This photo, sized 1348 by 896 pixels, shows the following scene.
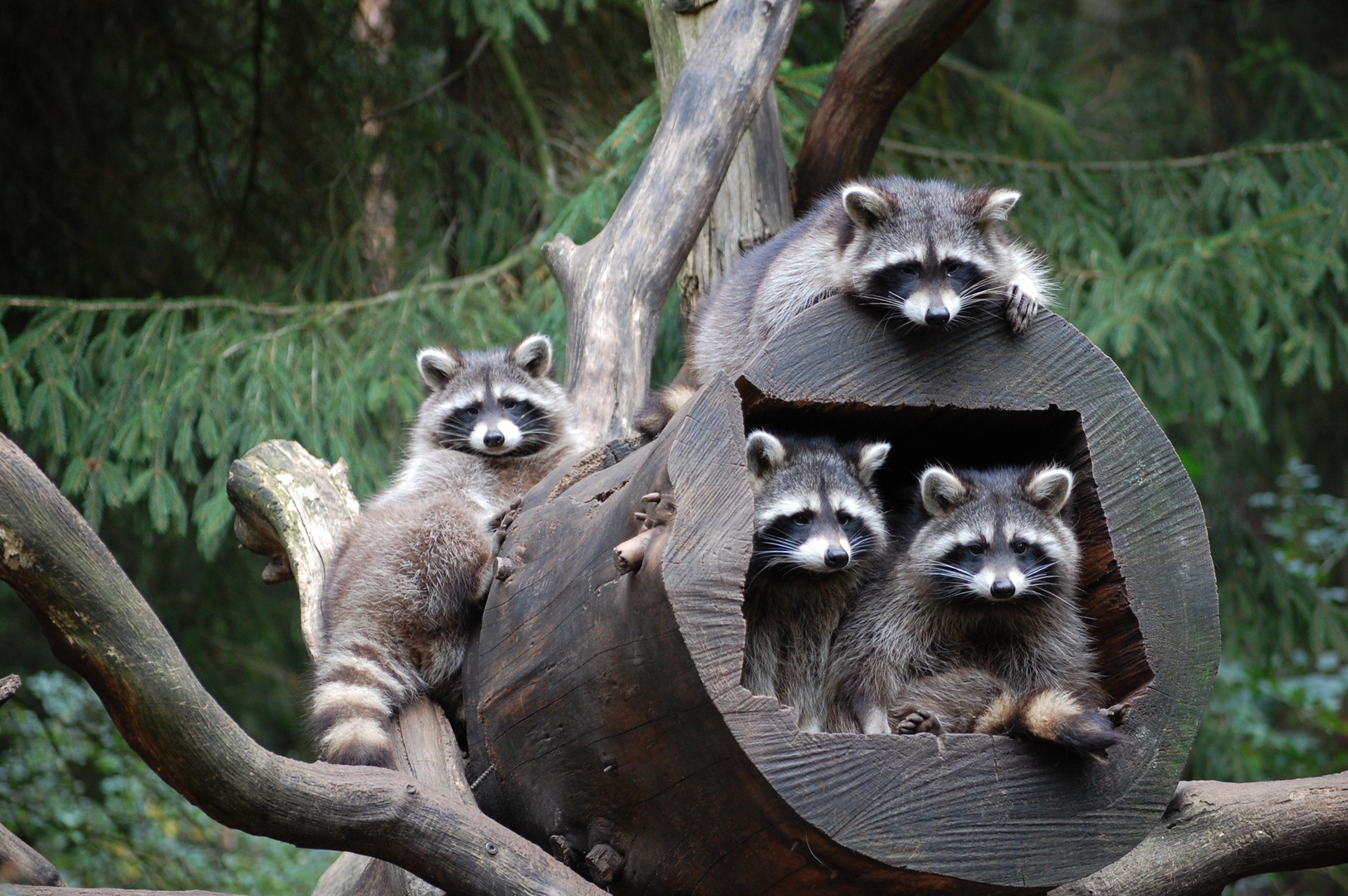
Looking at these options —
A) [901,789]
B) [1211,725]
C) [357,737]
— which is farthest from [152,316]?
[1211,725]

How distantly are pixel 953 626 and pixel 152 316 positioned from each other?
3841mm

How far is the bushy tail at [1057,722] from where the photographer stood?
1956 millimetres

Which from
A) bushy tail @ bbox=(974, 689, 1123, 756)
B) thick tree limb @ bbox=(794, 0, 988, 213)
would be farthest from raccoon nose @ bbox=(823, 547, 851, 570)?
thick tree limb @ bbox=(794, 0, 988, 213)

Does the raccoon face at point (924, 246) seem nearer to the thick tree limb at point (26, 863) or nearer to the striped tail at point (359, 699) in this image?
the striped tail at point (359, 699)

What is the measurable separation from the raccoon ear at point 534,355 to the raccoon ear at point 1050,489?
7.36ft

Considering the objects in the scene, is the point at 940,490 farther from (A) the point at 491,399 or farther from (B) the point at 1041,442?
(A) the point at 491,399

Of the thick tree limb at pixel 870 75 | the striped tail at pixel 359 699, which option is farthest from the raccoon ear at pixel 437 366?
the striped tail at pixel 359 699

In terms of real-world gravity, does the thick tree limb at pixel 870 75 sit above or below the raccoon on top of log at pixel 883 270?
above

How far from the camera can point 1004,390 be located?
7.70 feet

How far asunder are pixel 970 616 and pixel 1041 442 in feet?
1.48

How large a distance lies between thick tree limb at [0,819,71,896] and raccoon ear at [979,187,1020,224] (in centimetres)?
243

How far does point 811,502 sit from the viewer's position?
247 cm

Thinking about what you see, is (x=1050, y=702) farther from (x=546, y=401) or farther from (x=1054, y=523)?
(x=546, y=401)

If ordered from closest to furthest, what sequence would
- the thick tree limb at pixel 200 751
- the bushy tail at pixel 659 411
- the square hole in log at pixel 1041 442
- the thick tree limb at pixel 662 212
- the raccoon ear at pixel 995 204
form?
1. the thick tree limb at pixel 200 751
2. the square hole in log at pixel 1041 442
3. the bushy tail at pixel 659 411
4. the raccoon ear at pixel 995 204
5. the thick tree limb at pixel 662 212
